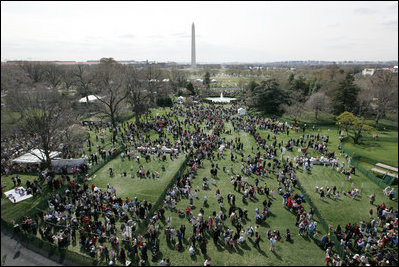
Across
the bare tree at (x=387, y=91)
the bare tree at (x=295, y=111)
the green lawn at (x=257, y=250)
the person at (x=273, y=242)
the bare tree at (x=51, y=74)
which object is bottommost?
the green lawn at (x=257, y=250)

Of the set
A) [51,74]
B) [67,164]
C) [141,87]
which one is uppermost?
[51,74]

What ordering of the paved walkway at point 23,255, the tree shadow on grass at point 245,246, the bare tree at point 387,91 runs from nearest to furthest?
1. the paved walkway at point 23,255
2. the tree shadow on grass at point 245,246
3. the bare tree at point 387,91

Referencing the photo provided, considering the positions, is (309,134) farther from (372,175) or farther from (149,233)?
(149,233)

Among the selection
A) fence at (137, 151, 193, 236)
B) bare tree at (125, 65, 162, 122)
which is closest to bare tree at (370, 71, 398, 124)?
fence at (137, 151, 193, 236)

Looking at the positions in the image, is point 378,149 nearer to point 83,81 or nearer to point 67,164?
point 67,164

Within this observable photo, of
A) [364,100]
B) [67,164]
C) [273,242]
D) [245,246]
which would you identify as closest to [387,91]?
[364,100]

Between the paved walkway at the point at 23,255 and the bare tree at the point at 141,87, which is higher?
the bare tree at the point at 141,87

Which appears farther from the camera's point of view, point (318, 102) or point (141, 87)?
point (141, 87)

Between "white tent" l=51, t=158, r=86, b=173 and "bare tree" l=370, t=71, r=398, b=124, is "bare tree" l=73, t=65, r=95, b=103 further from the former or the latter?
"bare tree" l=370, t=71, r=398, b=124

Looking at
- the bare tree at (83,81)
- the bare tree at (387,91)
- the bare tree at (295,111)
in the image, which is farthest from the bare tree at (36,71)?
the bare tree at (387,91)

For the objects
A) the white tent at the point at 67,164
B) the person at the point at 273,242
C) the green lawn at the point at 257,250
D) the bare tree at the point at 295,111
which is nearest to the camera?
the green lawn at the point at 257,250

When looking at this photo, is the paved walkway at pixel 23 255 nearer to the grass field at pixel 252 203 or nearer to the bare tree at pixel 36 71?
the grass field at pixel 252 203
